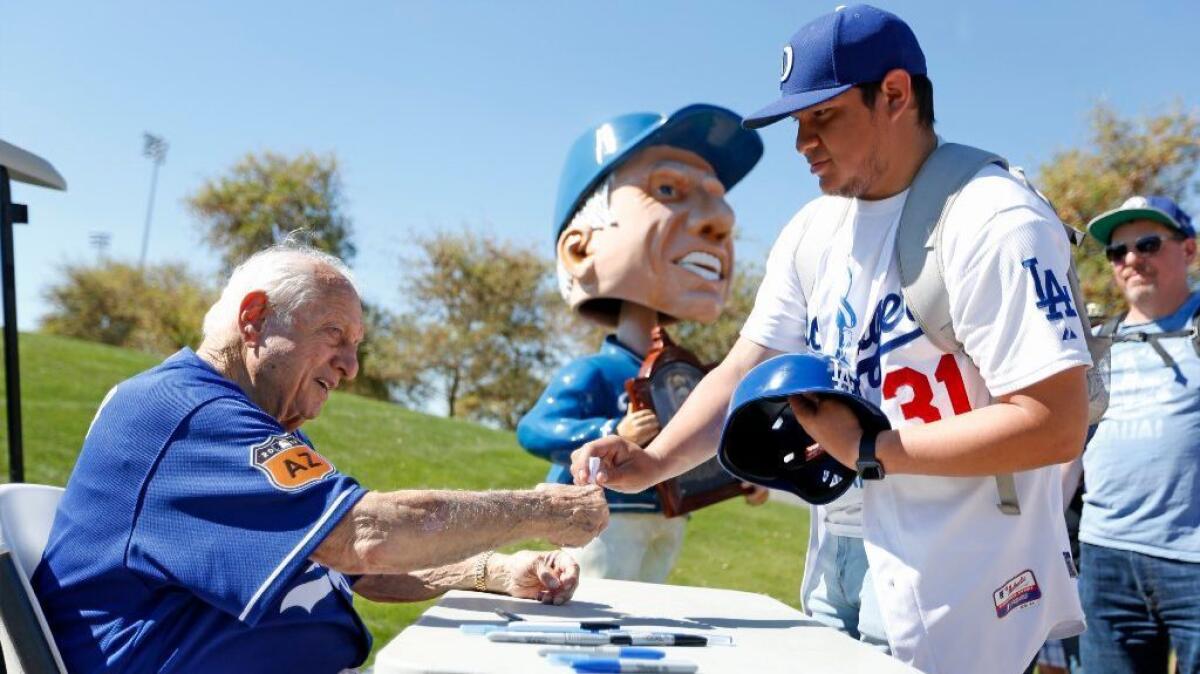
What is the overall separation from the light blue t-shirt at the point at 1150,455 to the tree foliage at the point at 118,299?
2975 cm

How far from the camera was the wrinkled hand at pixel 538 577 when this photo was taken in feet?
7.75

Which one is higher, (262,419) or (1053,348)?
(1053,348)

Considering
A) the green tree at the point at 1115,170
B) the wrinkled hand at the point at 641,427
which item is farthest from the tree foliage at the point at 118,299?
the wrinkled hand at the point at 641,427

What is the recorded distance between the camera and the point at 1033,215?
1947 mm

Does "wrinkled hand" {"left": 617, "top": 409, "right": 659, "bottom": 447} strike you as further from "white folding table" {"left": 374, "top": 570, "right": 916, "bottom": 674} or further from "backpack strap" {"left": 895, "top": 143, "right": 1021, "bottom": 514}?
"backpack strap" {"left": 895, "top": 143, "right": 1021, "bottom": 514}

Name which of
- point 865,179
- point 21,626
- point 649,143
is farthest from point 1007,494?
point 649,143

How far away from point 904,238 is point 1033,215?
243 millimetres

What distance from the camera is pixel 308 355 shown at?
2.41 metres

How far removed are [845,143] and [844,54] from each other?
0.59ft

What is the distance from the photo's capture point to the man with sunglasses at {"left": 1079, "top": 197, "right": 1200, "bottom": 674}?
383 centimetres

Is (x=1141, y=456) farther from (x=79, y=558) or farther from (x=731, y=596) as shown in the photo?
(x=79, y=558)

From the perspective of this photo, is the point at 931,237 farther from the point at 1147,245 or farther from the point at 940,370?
the point at 1147,245

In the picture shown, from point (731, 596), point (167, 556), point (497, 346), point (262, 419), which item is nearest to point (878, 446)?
point (731, 596)

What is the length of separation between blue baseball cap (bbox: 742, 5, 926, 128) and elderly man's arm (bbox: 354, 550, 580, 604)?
1073 millimetres
